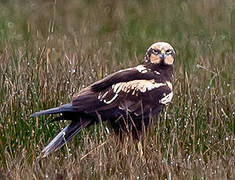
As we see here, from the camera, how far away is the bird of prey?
498 centimetres

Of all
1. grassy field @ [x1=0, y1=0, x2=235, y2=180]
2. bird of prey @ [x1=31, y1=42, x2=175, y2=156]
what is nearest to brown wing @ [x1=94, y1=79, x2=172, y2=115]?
bird of prey @ [x1=31, y1=42, x2=175, y2=156]

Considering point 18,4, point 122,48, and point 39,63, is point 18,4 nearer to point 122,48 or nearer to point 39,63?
point 122,48

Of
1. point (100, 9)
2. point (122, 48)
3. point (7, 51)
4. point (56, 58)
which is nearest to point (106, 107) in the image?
point (7, 51)

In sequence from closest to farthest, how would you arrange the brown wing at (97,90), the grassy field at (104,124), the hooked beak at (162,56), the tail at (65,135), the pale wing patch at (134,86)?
the grassy field at (104,124), the tail at (65,135), the brown wing at (97,90), the pale wing patch at (134,86), the hooked beak at (162,56)

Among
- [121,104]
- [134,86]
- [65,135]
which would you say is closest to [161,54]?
[134,86]

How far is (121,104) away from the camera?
5.06 meters

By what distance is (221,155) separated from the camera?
4.91 m

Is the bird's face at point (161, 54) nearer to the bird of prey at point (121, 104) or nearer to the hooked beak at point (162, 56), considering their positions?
the hooked beak at point (162, 56)

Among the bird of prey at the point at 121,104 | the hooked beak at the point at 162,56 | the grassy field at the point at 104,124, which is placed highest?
the hooked beak at the point at 162,56

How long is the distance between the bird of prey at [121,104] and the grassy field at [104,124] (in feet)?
0.35

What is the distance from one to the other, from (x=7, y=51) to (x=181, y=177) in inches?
99.3

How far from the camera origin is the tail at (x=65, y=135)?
4.86m

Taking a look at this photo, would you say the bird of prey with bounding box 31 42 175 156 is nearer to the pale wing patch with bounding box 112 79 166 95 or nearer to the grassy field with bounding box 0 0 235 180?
the pale wing patch with bounding box 112 79 166 95

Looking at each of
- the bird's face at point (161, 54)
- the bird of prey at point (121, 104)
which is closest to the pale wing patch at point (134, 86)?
the bird of prey at point (121, 104)
